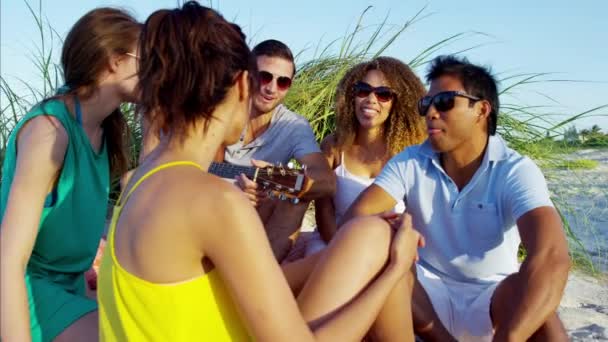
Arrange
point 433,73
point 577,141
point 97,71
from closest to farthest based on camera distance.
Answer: point 97,71
point 433,73
point 577,141

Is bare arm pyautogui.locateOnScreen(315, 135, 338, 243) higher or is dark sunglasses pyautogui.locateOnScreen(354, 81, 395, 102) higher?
dark sunglasses pyautogui.locateOnScreen(354, 81, 395, 102)

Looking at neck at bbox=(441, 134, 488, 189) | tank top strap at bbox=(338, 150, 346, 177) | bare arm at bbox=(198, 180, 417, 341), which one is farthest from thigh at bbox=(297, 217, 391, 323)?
tank top strap at bbox=(338, 150, 346, 177)

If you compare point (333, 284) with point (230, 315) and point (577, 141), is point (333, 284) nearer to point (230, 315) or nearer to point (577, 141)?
point (230, 315)

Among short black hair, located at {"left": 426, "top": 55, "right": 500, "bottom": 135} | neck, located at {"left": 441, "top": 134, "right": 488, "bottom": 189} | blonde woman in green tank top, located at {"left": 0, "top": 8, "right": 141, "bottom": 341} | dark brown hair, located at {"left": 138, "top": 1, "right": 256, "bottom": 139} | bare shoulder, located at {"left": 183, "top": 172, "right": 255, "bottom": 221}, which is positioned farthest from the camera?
short black hair, located at {"left": 426, "top": 55, "right": 500, "bottom": 135}

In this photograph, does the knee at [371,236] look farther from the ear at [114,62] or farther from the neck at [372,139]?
the neck at [372,139]

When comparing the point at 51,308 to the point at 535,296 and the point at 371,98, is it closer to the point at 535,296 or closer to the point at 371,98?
the point at 535,296

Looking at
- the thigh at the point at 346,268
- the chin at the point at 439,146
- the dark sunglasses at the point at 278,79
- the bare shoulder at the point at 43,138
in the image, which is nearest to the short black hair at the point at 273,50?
the dark sunglasses at the point at 278,79

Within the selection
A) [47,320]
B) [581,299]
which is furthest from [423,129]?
[47,320]

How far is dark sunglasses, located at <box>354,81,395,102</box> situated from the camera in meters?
4.09

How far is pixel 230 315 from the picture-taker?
1626mm

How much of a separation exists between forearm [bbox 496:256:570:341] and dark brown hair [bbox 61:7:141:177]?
1725mm

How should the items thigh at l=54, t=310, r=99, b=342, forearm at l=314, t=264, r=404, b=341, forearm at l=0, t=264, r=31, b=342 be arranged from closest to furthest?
forearm at l=314, t=264, r=404, b=341, forearm at l=0, t=264, r=31, b=342, thigh at l=54, t=310, r=99, b=342

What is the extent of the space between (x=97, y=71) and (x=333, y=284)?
1.20 meters

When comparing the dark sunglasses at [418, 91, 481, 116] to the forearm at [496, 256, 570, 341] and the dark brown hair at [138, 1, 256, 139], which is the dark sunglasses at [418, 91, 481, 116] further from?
the dark brown hair at [138, 1, 256, 139]
